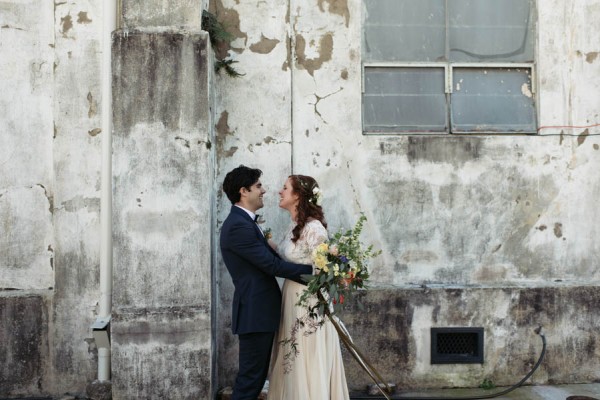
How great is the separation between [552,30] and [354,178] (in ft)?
7.66

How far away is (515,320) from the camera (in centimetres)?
648

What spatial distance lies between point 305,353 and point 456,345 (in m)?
1.79

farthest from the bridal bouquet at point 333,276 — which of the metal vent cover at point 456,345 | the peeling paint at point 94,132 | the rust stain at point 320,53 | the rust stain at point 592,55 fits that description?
the rust stain at point 592,55

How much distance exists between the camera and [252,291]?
5324mm

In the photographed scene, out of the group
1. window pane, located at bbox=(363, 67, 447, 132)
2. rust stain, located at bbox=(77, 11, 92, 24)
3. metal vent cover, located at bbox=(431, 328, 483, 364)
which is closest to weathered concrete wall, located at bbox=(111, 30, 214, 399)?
rust stain, located at bbox=(77, 11, 92, 24)

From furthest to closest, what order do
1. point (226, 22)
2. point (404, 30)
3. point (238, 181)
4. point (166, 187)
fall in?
1. point (404, 30)
2. point (226, 22)
3. point (166, 187)
4. point (238, 181)

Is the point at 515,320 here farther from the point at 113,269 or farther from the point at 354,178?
the point at 113,269

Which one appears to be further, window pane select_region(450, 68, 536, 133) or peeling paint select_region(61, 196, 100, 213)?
window pane select_region(450, 68, 536, 133)

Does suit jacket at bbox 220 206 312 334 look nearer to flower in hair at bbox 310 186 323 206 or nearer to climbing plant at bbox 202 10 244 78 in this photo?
flower in hair at bbox 310 186 323 206

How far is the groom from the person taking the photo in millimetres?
5258

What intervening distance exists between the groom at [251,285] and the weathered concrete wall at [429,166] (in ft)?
3.34

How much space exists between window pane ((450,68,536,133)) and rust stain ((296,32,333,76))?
4.05 ft

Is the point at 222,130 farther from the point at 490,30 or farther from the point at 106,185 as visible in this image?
the point at 490,30

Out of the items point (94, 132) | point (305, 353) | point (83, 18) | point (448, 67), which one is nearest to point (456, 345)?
point (305, 353)
